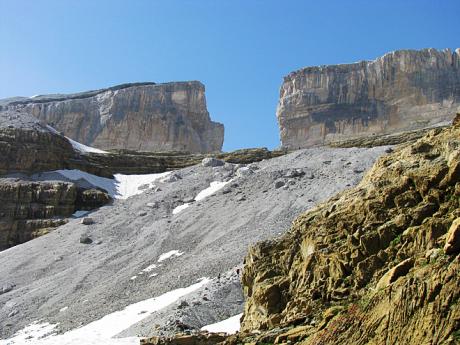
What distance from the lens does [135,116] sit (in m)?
108

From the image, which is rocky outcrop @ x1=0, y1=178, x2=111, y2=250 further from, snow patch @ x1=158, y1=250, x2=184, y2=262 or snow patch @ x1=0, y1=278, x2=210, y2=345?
snow patch @ x1=0, y1=278, x2=210, y2=345

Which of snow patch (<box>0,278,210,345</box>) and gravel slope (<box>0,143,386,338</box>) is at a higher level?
gravel slope (<box>0,143,386,338</box>)

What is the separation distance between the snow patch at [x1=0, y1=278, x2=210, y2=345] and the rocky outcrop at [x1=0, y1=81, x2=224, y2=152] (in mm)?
74793

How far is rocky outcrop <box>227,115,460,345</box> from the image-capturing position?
9359 millimetres

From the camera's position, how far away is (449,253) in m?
9.88

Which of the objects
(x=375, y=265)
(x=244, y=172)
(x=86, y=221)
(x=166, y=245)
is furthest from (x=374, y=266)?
(x=244, y=172)

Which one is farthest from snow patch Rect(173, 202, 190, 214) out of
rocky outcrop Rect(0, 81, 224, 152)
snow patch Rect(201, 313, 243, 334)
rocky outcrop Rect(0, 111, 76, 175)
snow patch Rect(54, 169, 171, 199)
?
rocky outcrop Rect(0, 81, 224, 152)

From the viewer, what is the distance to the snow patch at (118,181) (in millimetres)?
62656

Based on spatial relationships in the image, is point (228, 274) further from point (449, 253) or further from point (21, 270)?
point (449, 253)

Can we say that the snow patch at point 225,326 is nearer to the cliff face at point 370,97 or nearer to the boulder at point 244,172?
the boulder at point 244,172

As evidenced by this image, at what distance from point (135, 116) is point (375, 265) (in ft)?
322

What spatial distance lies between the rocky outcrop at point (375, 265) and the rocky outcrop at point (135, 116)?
90976mm

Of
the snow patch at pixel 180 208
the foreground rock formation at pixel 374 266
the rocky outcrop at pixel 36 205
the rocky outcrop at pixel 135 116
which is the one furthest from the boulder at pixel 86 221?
the rocky outcrop at pixel 135 116

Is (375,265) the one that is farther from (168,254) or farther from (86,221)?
(86,221)
